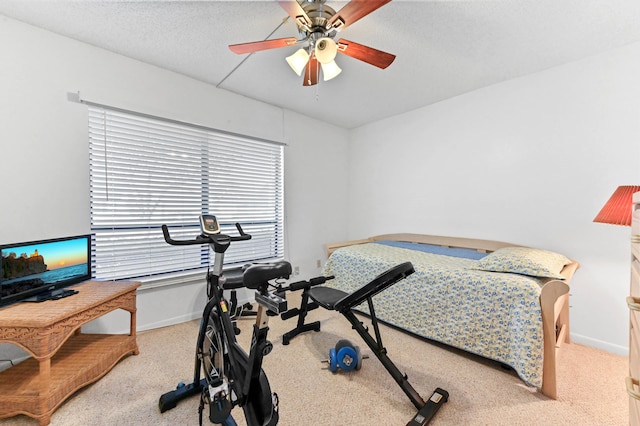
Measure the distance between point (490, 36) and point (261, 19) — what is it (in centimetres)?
174

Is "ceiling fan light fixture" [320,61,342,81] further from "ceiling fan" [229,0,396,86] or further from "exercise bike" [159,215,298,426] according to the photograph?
"exercise bike" [159,215,298,426]

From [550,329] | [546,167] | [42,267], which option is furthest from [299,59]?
[546,167]

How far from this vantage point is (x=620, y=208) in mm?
1647

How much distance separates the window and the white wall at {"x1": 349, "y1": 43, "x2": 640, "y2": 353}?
84.1 inches

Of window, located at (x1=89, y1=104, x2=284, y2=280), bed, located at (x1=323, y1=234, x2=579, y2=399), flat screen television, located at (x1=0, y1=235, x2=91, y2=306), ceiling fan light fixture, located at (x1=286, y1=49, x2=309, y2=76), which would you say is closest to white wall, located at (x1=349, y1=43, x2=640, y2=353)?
bed, located at (x1=323, y1=234, x2=579, y2=399)

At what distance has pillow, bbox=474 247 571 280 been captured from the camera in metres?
1.82

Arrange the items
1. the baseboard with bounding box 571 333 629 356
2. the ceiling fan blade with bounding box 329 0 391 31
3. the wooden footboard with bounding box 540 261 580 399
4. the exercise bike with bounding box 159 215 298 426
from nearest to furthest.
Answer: the exercise bike with bounding box 159 215 298 426 → the ceiling fan blade with bounding box 329 0 391 31 → the wooden footboard with bounding box 540 261 580 399 → the baseboard with bounding box 571 333 629 356

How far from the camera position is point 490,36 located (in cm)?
198

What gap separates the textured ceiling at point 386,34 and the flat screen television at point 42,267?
161 centimetres

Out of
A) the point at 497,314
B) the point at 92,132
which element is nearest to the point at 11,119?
the point at 92,132

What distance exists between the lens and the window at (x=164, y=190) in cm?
225

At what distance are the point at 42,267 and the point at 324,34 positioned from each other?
7.91 ft

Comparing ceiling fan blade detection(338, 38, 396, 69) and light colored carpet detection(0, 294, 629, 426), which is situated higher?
ceiling fan blade detection(338, 38, 396, 69)

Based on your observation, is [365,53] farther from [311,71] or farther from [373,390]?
[373,390]
